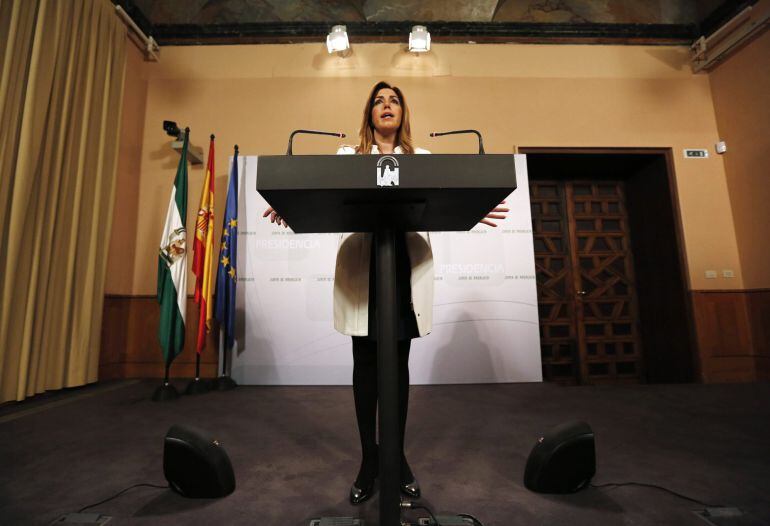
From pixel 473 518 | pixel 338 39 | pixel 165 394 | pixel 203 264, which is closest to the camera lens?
pixel 473 518

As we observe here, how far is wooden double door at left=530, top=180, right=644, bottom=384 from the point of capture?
3.45 meters

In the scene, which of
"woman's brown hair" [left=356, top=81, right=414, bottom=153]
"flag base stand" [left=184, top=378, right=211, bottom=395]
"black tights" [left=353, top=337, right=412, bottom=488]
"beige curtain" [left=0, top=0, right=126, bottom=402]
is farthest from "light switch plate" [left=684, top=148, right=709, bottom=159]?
"beige curtain" [left=0, top=0, right=126, bottom=402]

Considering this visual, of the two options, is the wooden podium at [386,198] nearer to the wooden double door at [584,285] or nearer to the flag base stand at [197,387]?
the flag base stand at [197,387]

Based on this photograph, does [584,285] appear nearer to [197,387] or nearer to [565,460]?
[565,460]

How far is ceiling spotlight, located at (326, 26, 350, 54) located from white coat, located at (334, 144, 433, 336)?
2.91m

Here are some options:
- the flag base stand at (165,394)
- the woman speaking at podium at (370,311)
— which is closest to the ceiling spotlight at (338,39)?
the woman speaking at podium at (370,311)

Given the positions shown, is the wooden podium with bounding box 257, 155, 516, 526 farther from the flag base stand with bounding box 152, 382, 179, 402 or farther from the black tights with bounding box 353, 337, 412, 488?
the flag base stand with bounding box 152, 382, 179, 402

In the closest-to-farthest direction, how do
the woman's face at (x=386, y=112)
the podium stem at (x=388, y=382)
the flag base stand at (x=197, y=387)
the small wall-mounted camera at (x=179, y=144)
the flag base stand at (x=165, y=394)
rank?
the podium stem at (x=388, y=382) < the woman's face at (x=386, y=112) < the flag base stand at (x=165, y=394) < the flag base stand at (x=197, y=387) < the small wall-mounted camera at (x=179, y=144)

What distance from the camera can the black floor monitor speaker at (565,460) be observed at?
40.7 inches

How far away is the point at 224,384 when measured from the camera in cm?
265

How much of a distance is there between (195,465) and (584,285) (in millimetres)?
3642

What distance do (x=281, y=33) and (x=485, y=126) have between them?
2.23 meters

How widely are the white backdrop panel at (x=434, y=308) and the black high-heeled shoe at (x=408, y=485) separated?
1746 millimetres

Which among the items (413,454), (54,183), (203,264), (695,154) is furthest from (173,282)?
(695,154)
